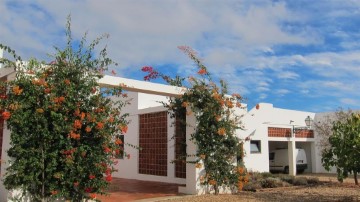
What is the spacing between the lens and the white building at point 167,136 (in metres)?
11.4

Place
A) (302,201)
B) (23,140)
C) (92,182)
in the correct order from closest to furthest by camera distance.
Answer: (23,140)
(92,182)
(302,201)

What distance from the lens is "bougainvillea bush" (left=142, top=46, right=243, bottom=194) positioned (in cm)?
1127

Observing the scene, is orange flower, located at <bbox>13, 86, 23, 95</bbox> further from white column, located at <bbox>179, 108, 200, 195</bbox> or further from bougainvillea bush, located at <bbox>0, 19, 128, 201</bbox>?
white column, located at <bbox>179, 108, 200, 195</bbox>

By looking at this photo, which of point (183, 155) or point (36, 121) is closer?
point (36, 121)

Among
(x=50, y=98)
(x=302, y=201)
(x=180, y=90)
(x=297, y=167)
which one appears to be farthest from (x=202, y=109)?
(x=297, y=167)

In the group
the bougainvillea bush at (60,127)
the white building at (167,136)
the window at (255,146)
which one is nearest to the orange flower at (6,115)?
the bougainvillea bush at (60,127)

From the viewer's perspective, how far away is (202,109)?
37.3 ft

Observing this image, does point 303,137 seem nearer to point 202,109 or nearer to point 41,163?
point 202,109

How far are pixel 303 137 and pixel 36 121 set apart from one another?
62.6 feet

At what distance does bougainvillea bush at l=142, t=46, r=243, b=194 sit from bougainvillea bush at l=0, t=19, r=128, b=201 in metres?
3.15

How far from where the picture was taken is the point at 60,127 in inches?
304

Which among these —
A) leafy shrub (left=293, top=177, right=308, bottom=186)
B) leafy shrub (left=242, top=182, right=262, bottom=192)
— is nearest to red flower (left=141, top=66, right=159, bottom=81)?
leafy shrub (left=242, top=182, right=262, bottom=192)

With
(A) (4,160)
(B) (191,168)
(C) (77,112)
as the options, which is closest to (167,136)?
(B) (191,168)

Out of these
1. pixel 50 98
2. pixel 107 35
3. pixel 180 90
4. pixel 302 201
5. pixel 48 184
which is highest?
pixel 107 35
